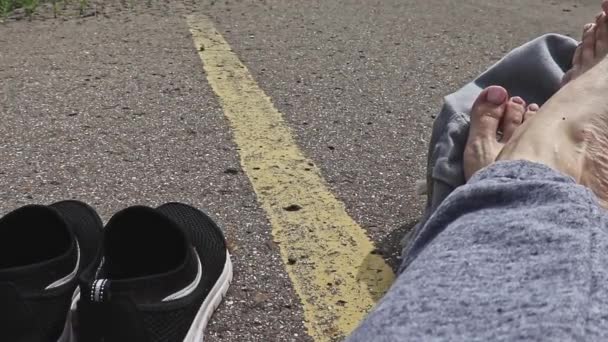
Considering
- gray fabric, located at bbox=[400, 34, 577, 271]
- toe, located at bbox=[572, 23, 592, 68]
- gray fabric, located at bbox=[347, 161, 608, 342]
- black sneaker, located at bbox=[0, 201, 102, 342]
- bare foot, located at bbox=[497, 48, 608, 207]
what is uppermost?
gray fabric, located at bbox=[347, 161, 608, 342]

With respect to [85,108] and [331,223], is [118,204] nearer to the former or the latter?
[331,223]

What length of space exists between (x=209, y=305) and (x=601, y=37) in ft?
4.64

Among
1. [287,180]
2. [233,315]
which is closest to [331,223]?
[287,180]

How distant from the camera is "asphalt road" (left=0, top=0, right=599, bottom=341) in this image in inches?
81.3

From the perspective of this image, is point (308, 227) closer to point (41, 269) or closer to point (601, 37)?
point (41, 269)

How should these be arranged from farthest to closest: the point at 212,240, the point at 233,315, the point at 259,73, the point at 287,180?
the point at 259,73
the point at 287,180
the point at 212,240
the point at 233,315

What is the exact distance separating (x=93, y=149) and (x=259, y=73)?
3.10ft

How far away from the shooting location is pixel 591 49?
84.0 inches

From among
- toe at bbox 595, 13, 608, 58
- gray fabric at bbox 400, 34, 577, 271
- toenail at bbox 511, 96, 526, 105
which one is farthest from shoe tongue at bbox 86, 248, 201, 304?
toe at bbox 595, 13, 608, 58

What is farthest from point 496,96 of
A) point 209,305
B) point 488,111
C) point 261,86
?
point 261,86

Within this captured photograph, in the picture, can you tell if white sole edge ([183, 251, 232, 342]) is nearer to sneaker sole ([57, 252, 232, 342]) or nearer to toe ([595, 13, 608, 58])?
sneaker sole ([57, 252, 232, 342])

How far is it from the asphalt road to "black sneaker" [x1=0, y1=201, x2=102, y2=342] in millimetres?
312

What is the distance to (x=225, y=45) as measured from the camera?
3.60m

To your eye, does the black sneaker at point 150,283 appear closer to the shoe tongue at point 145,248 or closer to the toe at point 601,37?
the shoe tongue at point 145,248
